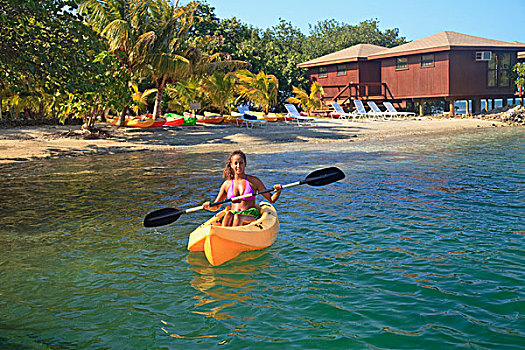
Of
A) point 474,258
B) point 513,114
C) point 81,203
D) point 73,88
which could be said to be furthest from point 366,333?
point 513,114

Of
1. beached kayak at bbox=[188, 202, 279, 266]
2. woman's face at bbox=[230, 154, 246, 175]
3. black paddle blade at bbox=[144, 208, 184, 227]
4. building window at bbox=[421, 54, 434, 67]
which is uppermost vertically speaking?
building window at bbox=[421, 54, 434, 67]

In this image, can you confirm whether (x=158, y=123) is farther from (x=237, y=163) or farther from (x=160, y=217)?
(x=237, y=163)

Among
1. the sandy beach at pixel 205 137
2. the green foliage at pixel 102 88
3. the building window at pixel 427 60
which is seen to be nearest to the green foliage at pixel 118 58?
the green foliage at pixel 102 88

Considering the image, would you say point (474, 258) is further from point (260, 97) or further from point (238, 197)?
point (260, 97)

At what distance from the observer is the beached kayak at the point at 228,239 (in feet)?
21.0

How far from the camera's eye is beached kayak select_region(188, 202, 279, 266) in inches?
252

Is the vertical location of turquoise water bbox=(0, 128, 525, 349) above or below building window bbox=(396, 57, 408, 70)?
below

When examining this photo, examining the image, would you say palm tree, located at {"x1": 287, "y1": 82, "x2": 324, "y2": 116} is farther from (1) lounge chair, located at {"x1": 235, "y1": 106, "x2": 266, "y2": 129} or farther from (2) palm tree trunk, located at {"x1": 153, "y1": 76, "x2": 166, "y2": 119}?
(2) palm tree trunk, located at {"x1": 153, "y1": 76, "x2": 166, "y2": 119}

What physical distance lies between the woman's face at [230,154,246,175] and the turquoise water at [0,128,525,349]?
1181mm

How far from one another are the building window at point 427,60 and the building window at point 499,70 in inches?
163

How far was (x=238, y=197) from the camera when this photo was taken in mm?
7062

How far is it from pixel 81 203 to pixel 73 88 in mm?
6462

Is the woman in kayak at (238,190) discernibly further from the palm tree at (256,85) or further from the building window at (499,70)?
the building window at (499,70)

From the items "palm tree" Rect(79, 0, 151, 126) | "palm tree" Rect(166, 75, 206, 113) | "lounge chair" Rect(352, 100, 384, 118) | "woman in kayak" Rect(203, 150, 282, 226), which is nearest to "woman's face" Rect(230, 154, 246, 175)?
"woman in kayak" Rect(203, 150, 282, 226)
